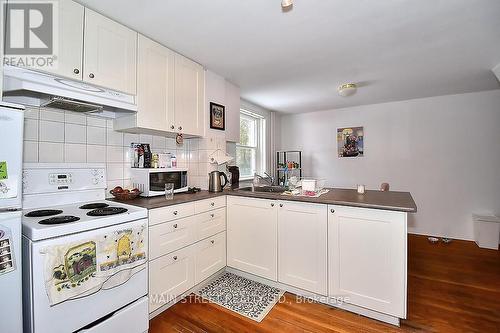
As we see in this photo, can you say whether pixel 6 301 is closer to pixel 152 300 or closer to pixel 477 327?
pixel 152 300

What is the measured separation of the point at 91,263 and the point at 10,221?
426 mm

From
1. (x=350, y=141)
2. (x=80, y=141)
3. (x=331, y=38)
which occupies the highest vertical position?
(x=331, y=38)

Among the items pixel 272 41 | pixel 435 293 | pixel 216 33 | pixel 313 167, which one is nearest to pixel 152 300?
pixel 216 33

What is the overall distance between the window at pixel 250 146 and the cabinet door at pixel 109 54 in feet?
7.45

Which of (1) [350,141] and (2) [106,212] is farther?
(1) [350,141]

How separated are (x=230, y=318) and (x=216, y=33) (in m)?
2.33

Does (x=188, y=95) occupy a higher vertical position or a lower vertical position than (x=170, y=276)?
higher

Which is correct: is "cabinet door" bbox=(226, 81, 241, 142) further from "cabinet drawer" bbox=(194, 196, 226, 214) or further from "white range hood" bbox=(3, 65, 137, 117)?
"white range hood" bbox=(3, 65, 137, 117)

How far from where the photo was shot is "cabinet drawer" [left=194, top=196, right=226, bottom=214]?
213 cm

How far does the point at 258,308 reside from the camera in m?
1.89

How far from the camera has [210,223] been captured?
7.45 feet

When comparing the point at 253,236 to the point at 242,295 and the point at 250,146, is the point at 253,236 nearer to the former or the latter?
the point at 242,295

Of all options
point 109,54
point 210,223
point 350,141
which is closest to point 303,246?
point 210,223

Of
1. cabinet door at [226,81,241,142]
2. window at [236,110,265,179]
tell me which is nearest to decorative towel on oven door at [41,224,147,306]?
cabinet door at [226,81,241,142]
